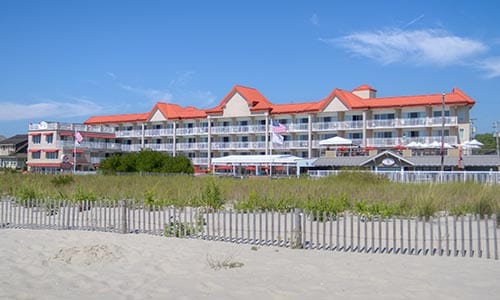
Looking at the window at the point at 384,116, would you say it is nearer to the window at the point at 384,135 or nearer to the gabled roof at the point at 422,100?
the gabled roof at the point at 422,100

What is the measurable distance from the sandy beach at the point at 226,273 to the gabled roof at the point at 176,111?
65.0 m

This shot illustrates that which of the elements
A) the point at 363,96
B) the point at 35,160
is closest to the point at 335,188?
the point at 363,96

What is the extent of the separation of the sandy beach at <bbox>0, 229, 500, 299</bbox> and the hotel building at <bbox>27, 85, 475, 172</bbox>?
42.0 metres

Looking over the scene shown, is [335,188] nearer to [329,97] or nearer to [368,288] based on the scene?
[368,288]

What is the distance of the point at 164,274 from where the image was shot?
9164 millimetres

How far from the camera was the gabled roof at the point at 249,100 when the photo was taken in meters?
70.8

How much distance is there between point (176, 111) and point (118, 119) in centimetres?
1176

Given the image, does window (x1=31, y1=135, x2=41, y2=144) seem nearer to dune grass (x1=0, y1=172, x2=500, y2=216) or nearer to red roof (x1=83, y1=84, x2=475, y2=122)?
red roof (x1=83, y1=84, x2=475, y2=122)

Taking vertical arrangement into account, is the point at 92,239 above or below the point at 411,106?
below

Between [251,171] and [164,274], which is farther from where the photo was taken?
[251,171]

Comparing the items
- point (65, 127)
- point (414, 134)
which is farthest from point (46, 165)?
point (414, 134)

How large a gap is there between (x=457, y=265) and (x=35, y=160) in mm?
79038

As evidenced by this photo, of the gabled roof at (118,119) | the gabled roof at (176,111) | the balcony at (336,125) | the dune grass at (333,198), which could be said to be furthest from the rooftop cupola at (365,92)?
the dune grass at (333,198)

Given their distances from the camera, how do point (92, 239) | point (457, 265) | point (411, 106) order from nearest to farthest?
point (457, 265) < point (92, 239) < point (411, 106)
